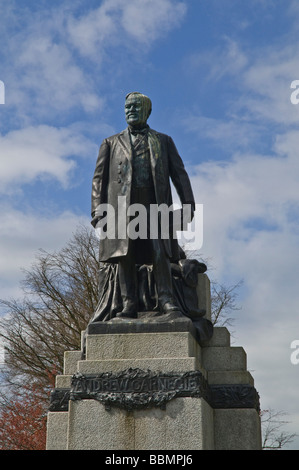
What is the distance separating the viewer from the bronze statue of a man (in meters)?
8.37

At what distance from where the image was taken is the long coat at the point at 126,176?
8.52 m

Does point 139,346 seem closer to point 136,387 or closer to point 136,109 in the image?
point 136,387

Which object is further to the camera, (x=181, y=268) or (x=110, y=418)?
(x=181, y=268)

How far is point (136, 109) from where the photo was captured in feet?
29.3

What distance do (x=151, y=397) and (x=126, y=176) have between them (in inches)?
114

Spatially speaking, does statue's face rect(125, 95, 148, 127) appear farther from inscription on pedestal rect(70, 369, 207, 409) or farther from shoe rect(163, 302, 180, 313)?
inscription on pedestal rect(70, 369, 207, 409)

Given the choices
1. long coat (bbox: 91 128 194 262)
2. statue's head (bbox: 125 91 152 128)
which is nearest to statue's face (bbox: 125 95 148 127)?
statue's head (bbox: 125 91 152 128)

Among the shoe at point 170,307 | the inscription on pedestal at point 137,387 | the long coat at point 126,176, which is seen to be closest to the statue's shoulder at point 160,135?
the long coat at point 126,176

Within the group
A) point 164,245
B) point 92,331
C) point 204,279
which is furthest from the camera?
point 204,279

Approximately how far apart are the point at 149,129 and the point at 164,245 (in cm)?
166

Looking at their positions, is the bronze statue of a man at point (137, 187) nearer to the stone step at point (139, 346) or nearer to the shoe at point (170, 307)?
the shoe at point (170, 307)
